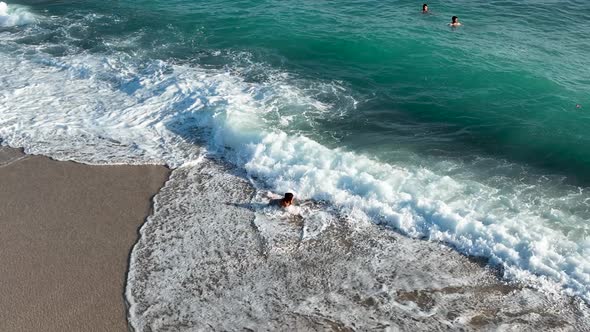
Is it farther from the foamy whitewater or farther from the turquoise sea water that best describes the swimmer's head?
the turquoise sea water

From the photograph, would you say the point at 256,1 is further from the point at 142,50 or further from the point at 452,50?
the point at 452,50

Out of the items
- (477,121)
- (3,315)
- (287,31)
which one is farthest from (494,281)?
(287,31)

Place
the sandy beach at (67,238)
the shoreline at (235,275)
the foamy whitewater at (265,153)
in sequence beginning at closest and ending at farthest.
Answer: the shoreline at (235,275), the sandy beach at (67,238), the foamy whitewater at (265,153)

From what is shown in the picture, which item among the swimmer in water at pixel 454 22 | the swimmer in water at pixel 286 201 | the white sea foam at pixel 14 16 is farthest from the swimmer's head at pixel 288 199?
the white sea foam at pixel 14 16

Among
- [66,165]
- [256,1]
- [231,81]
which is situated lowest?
[66,165]

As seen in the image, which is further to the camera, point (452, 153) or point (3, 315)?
point (452, 153)

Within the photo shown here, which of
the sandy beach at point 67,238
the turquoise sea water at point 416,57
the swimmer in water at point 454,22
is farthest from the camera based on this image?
the swimmer in water at point 454,22

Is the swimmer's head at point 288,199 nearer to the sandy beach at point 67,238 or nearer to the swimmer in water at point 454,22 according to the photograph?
the sandy beach at point 67,238
